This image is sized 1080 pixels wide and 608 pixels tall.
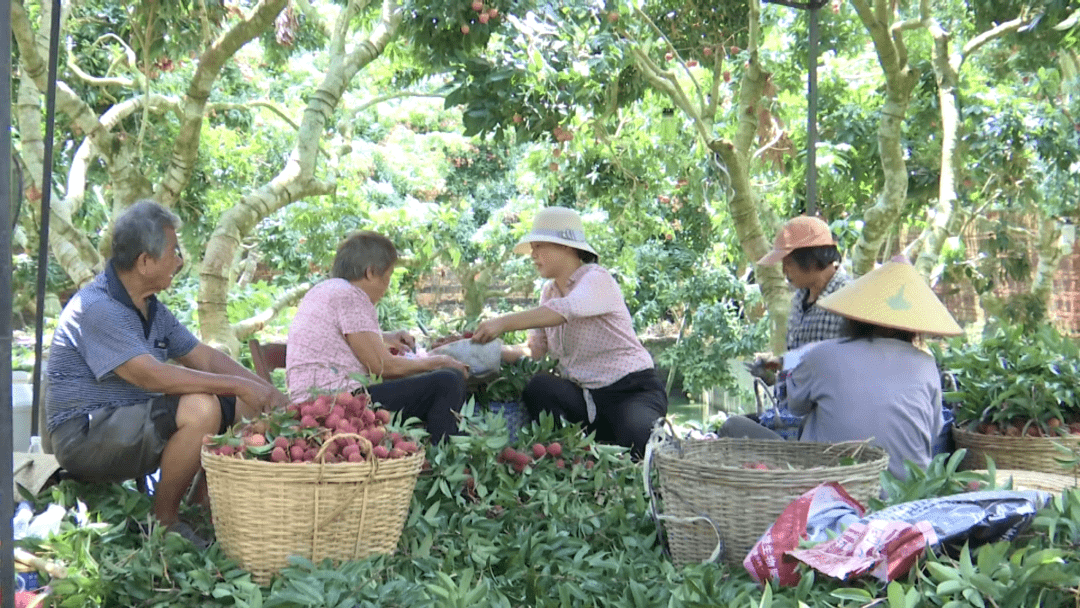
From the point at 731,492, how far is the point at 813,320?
1.86 m

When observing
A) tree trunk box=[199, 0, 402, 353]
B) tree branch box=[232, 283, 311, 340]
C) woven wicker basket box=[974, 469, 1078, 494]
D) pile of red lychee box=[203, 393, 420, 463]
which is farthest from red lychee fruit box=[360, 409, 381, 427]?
tree branch box=[232, 283, 311, 340]

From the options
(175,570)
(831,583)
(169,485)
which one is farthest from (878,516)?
(169,485)

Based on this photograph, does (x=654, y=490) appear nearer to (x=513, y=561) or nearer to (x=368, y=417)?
(x=513, y=561)

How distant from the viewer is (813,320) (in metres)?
4.20

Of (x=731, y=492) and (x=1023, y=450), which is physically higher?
(x=731, y=492)

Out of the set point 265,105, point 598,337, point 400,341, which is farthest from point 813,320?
point 265,105

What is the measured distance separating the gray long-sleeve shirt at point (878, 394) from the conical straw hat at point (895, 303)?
77mm

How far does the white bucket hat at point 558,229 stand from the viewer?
13.7 ft

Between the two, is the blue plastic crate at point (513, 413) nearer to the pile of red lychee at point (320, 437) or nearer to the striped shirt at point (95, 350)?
the pile of red lychee at point (320, 437)

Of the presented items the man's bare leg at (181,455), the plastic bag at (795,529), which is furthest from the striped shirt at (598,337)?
the plastic bag at (795,529)

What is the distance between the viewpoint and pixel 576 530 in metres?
3.04

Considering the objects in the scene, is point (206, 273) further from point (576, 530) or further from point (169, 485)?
point (576, 530)

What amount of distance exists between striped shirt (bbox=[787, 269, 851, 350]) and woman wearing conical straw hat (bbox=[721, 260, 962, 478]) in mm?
1037

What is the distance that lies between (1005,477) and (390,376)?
2.07 meters
